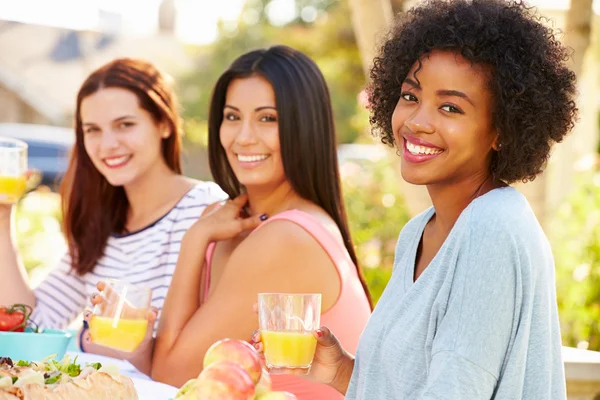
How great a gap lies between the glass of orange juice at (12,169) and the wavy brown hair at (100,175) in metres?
0.55

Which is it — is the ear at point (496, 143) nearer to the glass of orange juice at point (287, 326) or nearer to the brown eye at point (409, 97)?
the brown eye at point (409, 97)

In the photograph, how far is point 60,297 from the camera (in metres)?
4.18

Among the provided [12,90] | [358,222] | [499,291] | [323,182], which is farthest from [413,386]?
[12,90]

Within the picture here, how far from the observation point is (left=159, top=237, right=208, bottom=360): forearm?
3.24 meters

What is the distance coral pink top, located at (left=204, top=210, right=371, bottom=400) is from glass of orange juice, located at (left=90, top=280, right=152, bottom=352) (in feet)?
1.59

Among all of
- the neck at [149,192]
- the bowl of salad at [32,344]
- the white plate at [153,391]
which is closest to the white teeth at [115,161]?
the neck at [149,192]

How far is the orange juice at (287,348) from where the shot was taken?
2.21 metres

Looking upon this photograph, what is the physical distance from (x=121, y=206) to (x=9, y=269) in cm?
62

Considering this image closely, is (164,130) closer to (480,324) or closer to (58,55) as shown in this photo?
(480,324)

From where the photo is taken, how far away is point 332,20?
21.0 meters

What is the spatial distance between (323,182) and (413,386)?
148 cm

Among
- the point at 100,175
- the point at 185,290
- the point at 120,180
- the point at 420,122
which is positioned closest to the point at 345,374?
the point at 420,122

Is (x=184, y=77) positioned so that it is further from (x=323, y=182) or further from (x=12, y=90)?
(x=323, y=182)

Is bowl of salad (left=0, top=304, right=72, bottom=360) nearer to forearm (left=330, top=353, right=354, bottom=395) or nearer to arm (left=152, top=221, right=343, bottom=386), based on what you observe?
arm (left=152, top=221, right=343, bottom=386)
